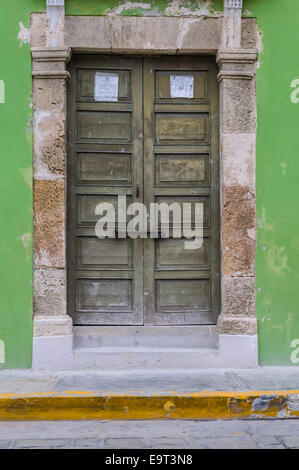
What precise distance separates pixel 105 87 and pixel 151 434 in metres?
3.17

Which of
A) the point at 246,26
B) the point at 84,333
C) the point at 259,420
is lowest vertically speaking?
the point at 259,420

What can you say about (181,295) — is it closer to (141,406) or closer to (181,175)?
(181,175)

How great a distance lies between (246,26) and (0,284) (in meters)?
Result: 3.26

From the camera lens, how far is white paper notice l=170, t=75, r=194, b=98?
5436mm

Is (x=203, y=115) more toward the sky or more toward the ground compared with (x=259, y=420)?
→ more toward the sky

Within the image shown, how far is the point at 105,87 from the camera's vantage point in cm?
540

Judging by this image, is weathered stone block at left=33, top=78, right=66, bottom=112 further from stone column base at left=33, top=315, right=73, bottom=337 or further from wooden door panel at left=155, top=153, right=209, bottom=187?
stone column base at left=33, top=315, right=73, bottom=337

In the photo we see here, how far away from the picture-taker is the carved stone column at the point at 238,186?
205 inches

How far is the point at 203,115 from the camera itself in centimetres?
546
